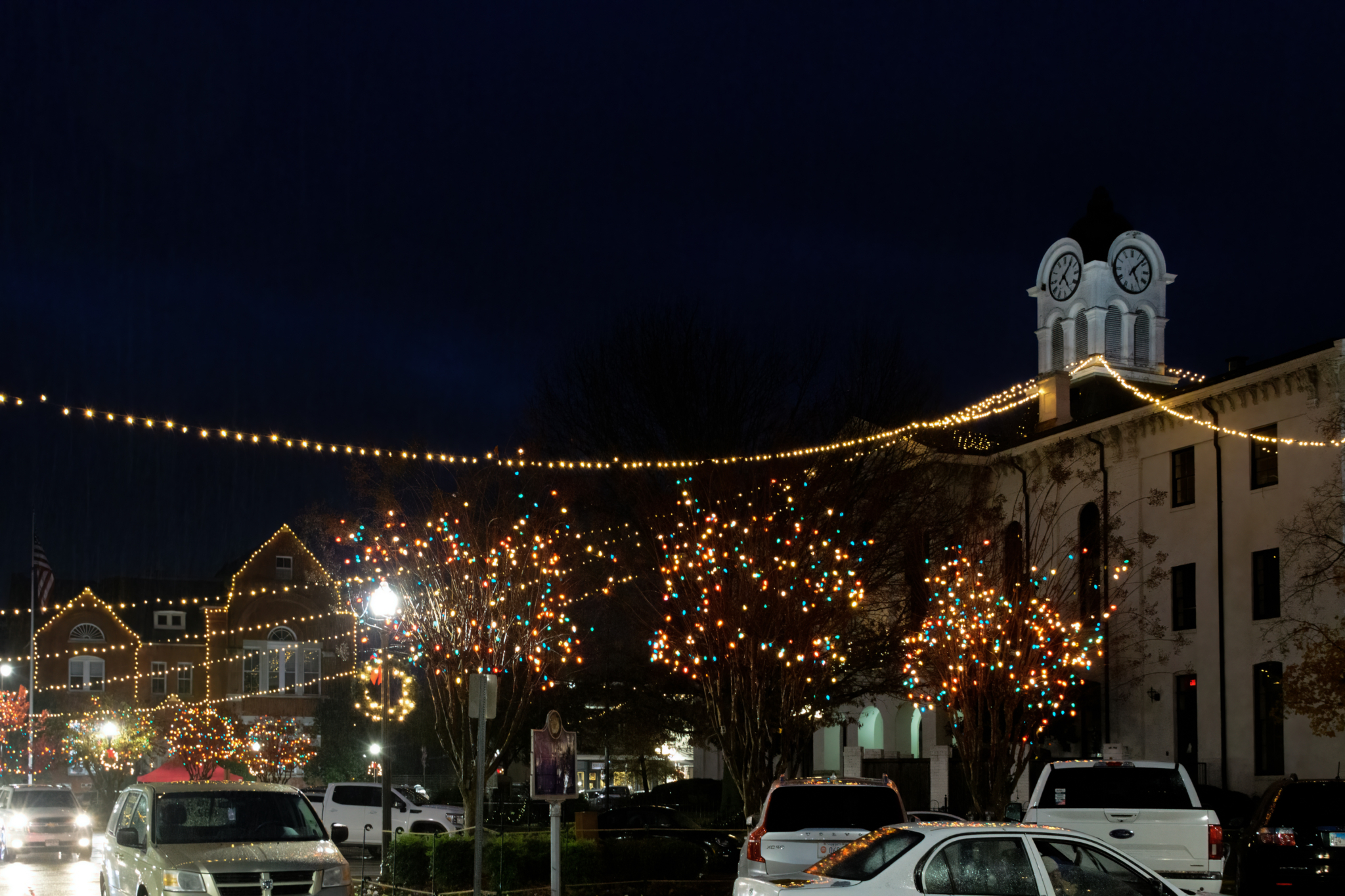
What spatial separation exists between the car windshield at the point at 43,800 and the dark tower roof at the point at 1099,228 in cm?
4079

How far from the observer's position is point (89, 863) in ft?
97.0

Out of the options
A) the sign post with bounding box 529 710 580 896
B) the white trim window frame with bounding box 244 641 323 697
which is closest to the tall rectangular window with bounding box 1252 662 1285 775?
the sign post with bounding box 529 710 580 896

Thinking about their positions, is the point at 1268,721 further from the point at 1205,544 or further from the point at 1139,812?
the point at 1139,812

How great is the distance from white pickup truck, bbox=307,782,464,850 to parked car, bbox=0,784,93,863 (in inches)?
199

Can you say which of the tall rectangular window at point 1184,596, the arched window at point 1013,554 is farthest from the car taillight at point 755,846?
the tall rectangular window at point 1184,596

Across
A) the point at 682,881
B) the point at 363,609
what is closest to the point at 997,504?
the point at 363,609

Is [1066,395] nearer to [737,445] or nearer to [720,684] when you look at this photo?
[737,445]

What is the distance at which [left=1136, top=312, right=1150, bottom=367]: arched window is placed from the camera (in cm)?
5550

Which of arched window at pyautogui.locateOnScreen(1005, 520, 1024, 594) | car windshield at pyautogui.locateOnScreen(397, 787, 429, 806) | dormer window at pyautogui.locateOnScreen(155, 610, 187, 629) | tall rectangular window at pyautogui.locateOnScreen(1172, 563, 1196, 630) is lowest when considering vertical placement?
car windshield at pyautogui.locateOnScreen(397, 787, 429, 806)

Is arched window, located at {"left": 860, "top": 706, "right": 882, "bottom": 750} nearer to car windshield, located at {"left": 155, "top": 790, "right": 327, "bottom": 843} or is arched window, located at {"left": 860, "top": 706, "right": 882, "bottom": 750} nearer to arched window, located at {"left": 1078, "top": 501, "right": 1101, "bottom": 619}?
arched window, located at {"left": 1078, "top": 501, "right": 1101, "bottom": 619}

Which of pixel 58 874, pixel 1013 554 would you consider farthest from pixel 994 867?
pixel 1013 554

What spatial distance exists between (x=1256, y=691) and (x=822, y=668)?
34.7ft

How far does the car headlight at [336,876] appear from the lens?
14.1 m

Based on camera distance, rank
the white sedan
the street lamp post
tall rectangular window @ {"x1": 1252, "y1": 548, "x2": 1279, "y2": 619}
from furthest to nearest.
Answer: tall rectangular window @ {"x1": 1252, "y1": 548, "x2": 1279, "y2": 619}
the street lamp post
the white sedan
